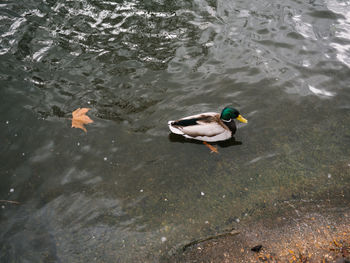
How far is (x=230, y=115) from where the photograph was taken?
4613mm

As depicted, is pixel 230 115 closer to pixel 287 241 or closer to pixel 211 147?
pixel 211 147

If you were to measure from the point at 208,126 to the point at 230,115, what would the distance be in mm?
392

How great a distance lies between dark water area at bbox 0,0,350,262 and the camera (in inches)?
146

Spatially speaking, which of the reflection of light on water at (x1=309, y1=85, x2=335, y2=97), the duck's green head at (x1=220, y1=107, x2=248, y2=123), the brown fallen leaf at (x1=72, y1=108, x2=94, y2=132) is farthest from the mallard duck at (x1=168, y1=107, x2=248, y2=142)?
the reflection of light on water at (x1=309, y1=85, x2=335, y2=97)

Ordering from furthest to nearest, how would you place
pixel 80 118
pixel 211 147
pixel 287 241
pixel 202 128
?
pixel 80 118, pixel 211 147, pixel 202 128, pixel 287 241

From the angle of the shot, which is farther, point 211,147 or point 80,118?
point 80,118

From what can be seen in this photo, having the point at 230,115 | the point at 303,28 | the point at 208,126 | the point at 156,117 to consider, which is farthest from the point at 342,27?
the point at 156,117

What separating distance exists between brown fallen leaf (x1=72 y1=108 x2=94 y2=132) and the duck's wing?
4.74 ft

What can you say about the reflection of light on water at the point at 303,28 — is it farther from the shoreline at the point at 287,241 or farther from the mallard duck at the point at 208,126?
the shoreline at the point at 287,241

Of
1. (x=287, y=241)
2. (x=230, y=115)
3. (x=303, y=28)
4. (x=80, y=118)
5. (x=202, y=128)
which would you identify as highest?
(x=303, y=28)

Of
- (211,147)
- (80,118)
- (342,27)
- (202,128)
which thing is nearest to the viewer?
(202,128)

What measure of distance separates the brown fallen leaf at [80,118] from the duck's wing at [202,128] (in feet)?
4.74

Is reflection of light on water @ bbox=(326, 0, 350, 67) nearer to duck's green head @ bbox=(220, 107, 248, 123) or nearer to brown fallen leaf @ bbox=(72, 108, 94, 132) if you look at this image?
duck's green head @ bbox=(220, 107, 248, 123)

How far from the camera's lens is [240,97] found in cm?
538
